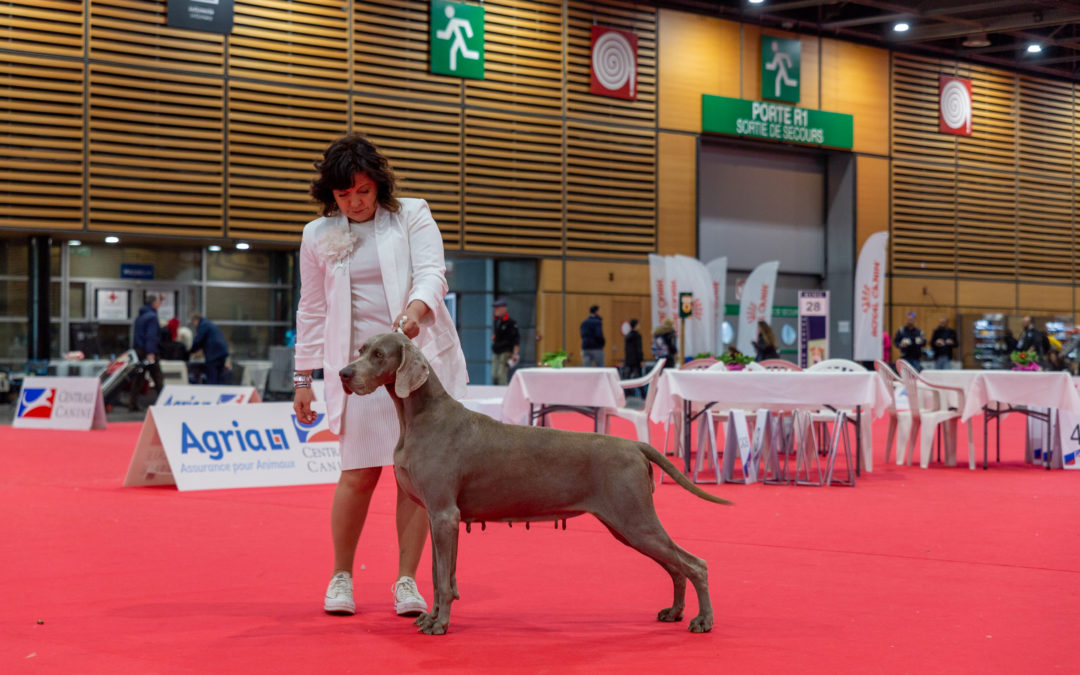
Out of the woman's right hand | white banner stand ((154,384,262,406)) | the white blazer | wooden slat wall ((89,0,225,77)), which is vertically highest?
wooden slat wall ((89,0,225,77))

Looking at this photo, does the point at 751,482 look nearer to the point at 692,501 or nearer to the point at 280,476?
the point at 692,501

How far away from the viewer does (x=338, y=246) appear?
364 cm

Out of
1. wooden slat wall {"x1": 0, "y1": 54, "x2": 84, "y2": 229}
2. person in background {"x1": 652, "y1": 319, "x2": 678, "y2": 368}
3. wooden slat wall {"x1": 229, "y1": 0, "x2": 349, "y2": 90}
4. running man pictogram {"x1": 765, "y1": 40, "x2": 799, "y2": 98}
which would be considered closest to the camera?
wooden slat wall {"x1": 0, "y1": 54, "x2": 84, "y2": 229}

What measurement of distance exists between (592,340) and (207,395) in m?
7.62

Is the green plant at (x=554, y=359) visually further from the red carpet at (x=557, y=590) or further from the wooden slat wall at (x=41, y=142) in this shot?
the wooden slat wall at (x=41, y=142)

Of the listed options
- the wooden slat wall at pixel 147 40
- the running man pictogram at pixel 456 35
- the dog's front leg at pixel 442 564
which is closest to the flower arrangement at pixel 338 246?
the dog's front leg at pixel 442 564

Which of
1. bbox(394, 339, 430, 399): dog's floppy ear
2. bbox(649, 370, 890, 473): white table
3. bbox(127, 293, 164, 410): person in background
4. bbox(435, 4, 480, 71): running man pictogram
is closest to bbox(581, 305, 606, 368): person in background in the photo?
bbox(435, 4, 480, 71): running man pictogram

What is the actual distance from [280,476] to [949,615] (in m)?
4.95

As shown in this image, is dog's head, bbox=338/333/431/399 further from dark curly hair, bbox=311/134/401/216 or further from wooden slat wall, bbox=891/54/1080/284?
wooden slat wall, bbox=891/54/1080/284

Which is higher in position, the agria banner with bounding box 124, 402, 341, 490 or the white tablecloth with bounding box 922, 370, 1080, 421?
the white tablecloth with bounding box 922, 370, 1080, 421

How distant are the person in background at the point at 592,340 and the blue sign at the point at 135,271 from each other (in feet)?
21.6

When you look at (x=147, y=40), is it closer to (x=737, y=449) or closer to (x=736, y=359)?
(x=736, y=359)

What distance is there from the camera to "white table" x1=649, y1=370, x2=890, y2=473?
7.39 m

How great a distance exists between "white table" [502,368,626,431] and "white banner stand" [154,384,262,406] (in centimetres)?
299
